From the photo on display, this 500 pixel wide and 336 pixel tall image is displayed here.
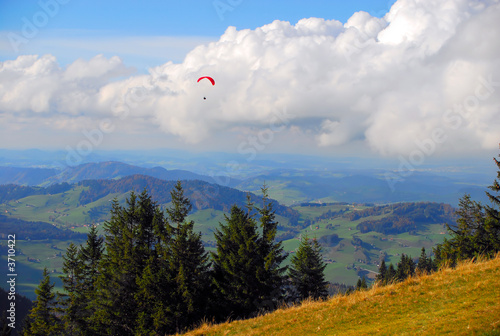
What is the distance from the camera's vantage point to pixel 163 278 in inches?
1053

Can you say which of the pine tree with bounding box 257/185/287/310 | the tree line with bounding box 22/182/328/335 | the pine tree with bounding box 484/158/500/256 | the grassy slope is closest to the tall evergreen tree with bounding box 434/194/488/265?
the pine tree with bounding box 484/158/500/256

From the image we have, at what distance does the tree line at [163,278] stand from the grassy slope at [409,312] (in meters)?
10.3

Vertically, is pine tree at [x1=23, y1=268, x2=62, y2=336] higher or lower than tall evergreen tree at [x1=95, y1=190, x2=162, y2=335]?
lower

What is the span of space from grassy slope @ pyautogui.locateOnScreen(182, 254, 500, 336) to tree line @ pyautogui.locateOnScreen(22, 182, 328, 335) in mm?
10318

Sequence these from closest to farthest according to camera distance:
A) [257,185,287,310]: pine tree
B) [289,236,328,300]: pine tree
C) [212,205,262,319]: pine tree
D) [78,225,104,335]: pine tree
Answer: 1. [212,205,262,319]: pine tree
2. [257,185,287,310]: pine tree
3. [78,225,104,335]: pine tree
4. [289,236,328,300]: pine tree

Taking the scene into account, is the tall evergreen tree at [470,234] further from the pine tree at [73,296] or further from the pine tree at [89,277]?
the pine tree at [73,296]

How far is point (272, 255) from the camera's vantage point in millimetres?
30719

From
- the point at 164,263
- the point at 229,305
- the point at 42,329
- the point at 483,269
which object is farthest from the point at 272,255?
the point at 42,329

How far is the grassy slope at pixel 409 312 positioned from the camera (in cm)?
1049

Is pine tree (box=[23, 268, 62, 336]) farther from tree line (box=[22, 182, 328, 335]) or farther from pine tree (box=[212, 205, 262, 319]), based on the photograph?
pine tree (box=[212, 205, 262, 319])

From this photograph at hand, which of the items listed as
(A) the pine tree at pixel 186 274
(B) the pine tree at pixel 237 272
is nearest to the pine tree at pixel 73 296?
(A) the pine tree at pixel 186 274

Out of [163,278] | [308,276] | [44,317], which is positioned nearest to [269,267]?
[308,276]

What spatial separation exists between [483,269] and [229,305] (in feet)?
67.5

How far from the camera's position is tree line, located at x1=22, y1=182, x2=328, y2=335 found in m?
26.4
